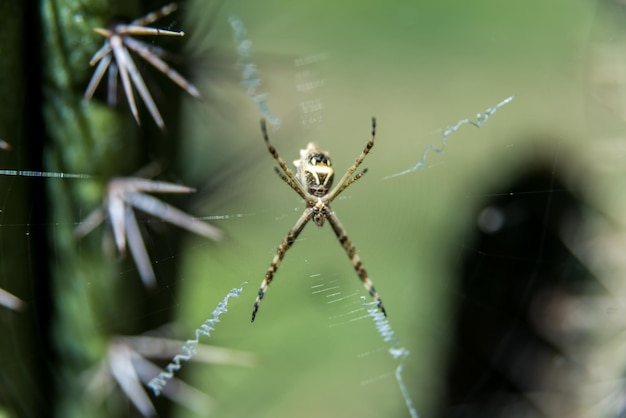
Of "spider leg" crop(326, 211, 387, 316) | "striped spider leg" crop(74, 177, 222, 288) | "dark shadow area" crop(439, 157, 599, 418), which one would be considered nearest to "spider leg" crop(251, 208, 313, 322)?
"spider leg" crop(326, 211, 387, 316)

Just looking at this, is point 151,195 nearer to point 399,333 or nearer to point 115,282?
point 115,282

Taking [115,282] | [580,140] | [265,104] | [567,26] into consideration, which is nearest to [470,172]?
[580,140]

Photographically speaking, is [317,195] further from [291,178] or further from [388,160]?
[388,160]

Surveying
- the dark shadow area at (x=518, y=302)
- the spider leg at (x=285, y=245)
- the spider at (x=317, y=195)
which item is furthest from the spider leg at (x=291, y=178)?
the dark shadow area at (x=518, y=302)

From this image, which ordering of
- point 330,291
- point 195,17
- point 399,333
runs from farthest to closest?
1. point 399,333
2. point 330,291
3. point 195,17

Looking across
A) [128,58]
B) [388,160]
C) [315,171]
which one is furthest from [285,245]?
[128,58]

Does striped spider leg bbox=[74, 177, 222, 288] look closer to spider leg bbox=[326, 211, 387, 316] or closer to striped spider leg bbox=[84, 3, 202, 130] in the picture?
striped spider leg bbox=[84, 3, 202, 130]
